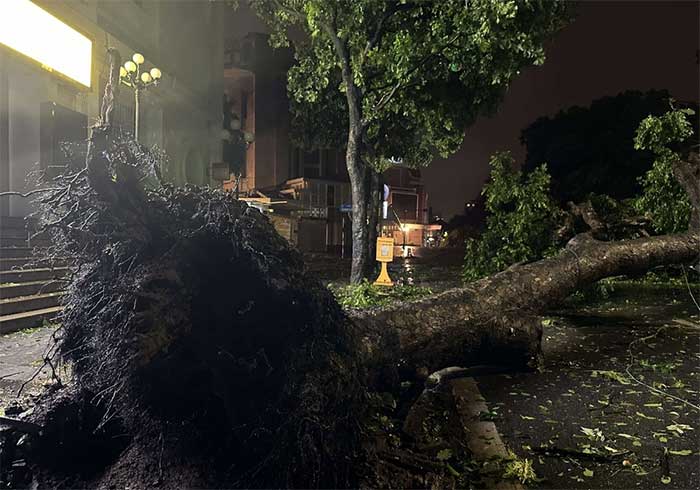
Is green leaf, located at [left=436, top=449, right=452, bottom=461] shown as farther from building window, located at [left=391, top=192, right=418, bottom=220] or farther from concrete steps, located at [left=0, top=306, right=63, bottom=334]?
building window, located at [left=391, top=192, right=418, bottom=220]

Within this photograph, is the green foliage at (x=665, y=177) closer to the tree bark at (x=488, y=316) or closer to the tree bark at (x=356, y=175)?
the tree bark at (x=488, y=316)

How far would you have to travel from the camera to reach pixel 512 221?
1059 cm

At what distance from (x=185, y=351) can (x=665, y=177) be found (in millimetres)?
10531

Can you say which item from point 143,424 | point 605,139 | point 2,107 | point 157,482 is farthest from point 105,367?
point 605,139

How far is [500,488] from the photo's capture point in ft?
8.50

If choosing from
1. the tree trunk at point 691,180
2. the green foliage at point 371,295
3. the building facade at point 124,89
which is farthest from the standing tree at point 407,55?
the building facade at point 124,89

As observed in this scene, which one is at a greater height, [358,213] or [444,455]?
[358,213]

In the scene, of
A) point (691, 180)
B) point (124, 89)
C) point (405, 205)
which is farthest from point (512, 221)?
point (405, 205)

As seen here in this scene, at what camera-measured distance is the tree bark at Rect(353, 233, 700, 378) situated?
356 centimetres

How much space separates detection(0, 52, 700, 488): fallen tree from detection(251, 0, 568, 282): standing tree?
895cm

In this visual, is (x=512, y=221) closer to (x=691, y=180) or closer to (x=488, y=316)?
(x=691, y=180)

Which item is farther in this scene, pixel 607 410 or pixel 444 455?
pixel 607 410

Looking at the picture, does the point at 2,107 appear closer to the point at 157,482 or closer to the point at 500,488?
the point at 157,482

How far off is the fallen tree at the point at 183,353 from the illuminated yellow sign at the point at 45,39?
5867 millimetres
